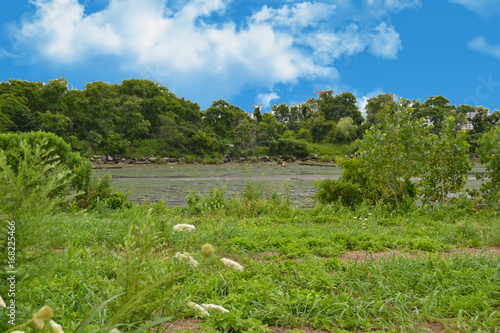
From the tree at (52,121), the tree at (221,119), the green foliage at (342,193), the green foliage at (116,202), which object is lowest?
the green foliage at (116,202)

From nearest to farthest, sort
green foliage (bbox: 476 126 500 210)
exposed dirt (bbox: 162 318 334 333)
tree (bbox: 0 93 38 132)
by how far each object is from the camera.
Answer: exposed dirt (bbox: 162 318 334 333), green foliage (bbox: 476 126 500 210), tree (bbox: 0 93 38 132)

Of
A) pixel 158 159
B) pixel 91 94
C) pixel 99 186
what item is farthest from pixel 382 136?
pixel 91 94

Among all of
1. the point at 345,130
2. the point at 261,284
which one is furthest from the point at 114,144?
the point at 261,284

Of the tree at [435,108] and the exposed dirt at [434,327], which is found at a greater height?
the tree at [435,108]

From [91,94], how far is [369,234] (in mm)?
44051

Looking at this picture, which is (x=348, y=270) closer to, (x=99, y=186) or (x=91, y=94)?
(x=99, y=186)

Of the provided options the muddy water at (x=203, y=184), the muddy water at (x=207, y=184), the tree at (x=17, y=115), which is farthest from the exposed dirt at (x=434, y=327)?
the tree at (x=17, y=115)

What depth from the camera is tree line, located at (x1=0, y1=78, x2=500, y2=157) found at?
3606 cm

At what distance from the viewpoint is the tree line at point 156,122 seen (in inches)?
1420

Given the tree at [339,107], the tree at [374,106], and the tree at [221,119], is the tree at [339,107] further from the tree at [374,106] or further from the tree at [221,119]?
the tree at [221,119]

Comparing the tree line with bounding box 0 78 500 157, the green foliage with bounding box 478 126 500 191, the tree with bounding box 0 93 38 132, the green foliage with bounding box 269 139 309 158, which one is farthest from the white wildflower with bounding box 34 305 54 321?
the green foliage with bounding box 269 139 309 158

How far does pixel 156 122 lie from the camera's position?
144ft

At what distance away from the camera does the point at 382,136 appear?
703 cm

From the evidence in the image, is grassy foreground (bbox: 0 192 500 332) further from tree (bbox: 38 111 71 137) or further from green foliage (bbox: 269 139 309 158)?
green foliage (bbox: 269 139 309 158)
